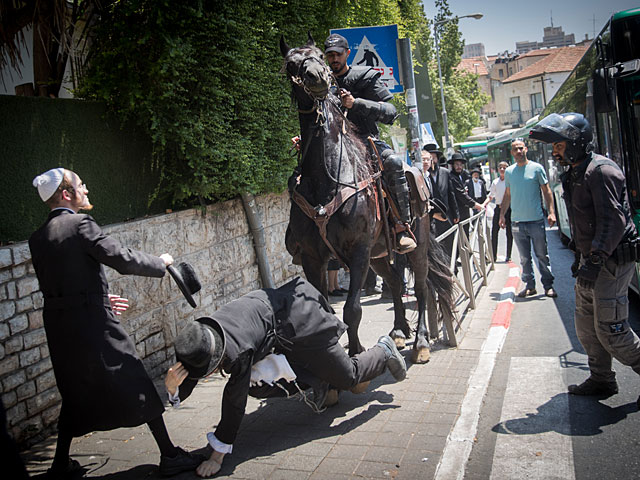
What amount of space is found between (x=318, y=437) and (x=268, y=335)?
1018mm

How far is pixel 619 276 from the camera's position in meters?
4.66

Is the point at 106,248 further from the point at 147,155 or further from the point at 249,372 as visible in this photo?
the point at 147,155

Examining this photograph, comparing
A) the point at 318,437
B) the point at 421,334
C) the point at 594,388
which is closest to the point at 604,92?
the point at 421,334

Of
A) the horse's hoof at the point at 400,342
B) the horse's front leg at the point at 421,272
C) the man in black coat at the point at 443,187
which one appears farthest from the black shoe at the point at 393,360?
the man in black coat at the point at 443,187

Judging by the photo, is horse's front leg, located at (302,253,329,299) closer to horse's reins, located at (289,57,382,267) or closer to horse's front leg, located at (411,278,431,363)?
horse's reins, located at (289,57,382,267)

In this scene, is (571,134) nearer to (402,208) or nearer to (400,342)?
(402,208)

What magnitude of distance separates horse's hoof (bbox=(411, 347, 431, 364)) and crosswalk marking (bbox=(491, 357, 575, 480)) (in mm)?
835

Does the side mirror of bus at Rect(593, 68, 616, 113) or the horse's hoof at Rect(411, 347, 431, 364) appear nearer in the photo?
the horse's hoof at Rect(411, 347, 431, 364)

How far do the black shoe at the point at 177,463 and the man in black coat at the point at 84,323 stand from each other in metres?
0.34

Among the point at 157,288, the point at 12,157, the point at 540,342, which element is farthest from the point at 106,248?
the point at 540,342

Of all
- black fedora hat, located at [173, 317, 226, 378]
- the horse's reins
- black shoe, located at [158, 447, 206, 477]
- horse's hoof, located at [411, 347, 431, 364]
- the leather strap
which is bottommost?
horse's hoof, located at [411, 347, 431, 364]

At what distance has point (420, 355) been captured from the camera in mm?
6258

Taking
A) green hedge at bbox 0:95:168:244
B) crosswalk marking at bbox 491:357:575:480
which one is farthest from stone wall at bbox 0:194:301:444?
crosswalk marking at bbox 491:357:575:480

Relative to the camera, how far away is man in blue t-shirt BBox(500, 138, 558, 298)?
366 inches
